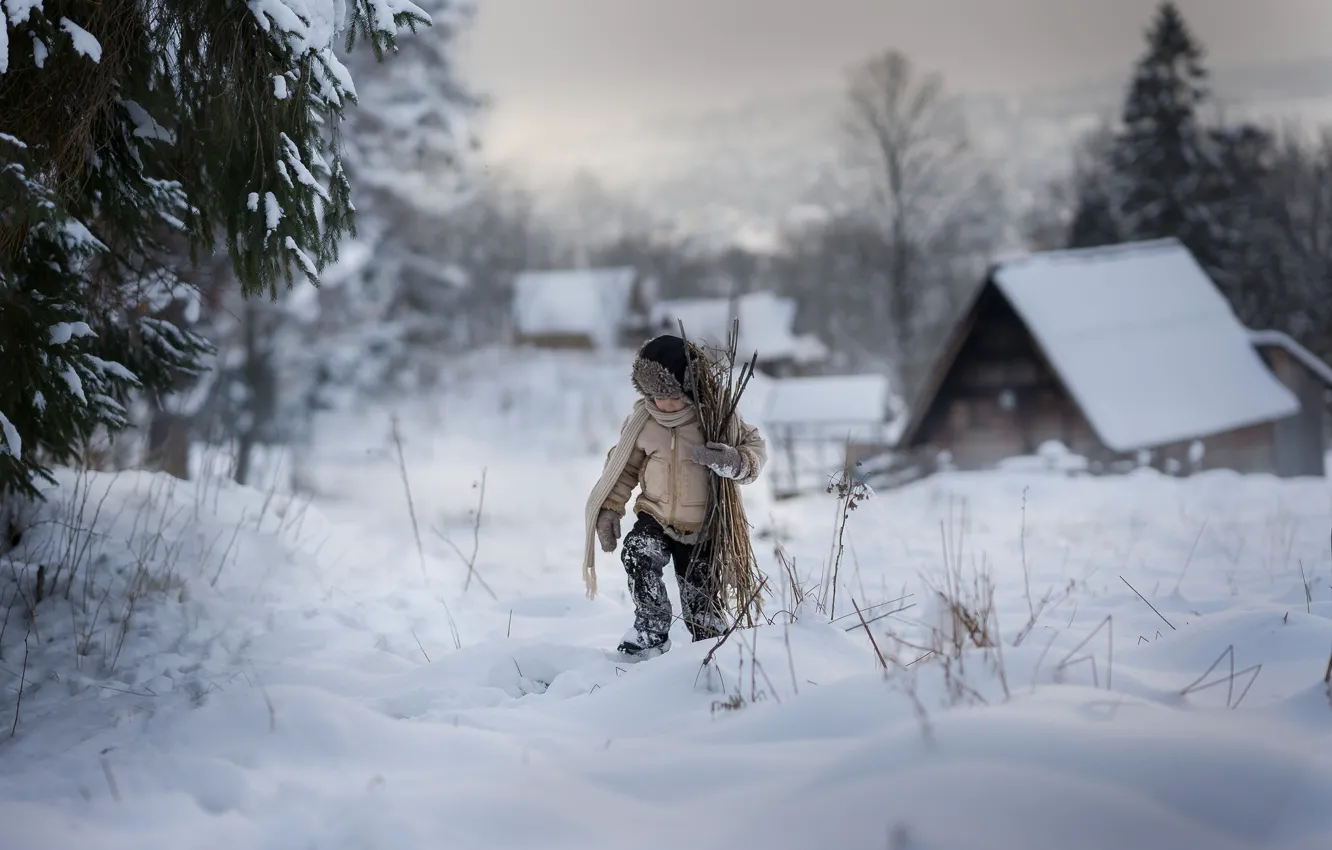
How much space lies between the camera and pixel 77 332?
371 cm

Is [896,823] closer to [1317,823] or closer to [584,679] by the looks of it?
[1317,823]

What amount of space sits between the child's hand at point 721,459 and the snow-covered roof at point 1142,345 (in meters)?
9.49

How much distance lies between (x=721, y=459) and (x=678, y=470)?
28cm

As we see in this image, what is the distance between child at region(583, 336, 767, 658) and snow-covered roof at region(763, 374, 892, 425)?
2428 cm

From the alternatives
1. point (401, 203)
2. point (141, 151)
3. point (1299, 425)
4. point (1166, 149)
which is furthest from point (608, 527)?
point (1166, 149)

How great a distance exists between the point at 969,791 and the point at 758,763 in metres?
0.57

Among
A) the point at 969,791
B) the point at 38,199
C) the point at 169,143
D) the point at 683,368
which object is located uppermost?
the point at 169,143

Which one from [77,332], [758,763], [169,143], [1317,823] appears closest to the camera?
[1317,823]

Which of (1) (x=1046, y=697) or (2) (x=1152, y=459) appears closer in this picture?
(1) (x=1046, y=697)

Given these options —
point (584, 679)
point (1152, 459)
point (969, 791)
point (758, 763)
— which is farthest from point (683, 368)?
point (1152, 459)

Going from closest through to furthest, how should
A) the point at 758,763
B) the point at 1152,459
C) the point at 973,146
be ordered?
the point at 758,763 → the point at 1152,459 → the point at 973,146

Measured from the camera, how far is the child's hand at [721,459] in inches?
155

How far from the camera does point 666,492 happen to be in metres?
4.14

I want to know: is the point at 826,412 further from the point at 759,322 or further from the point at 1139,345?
the point at 1139,345
